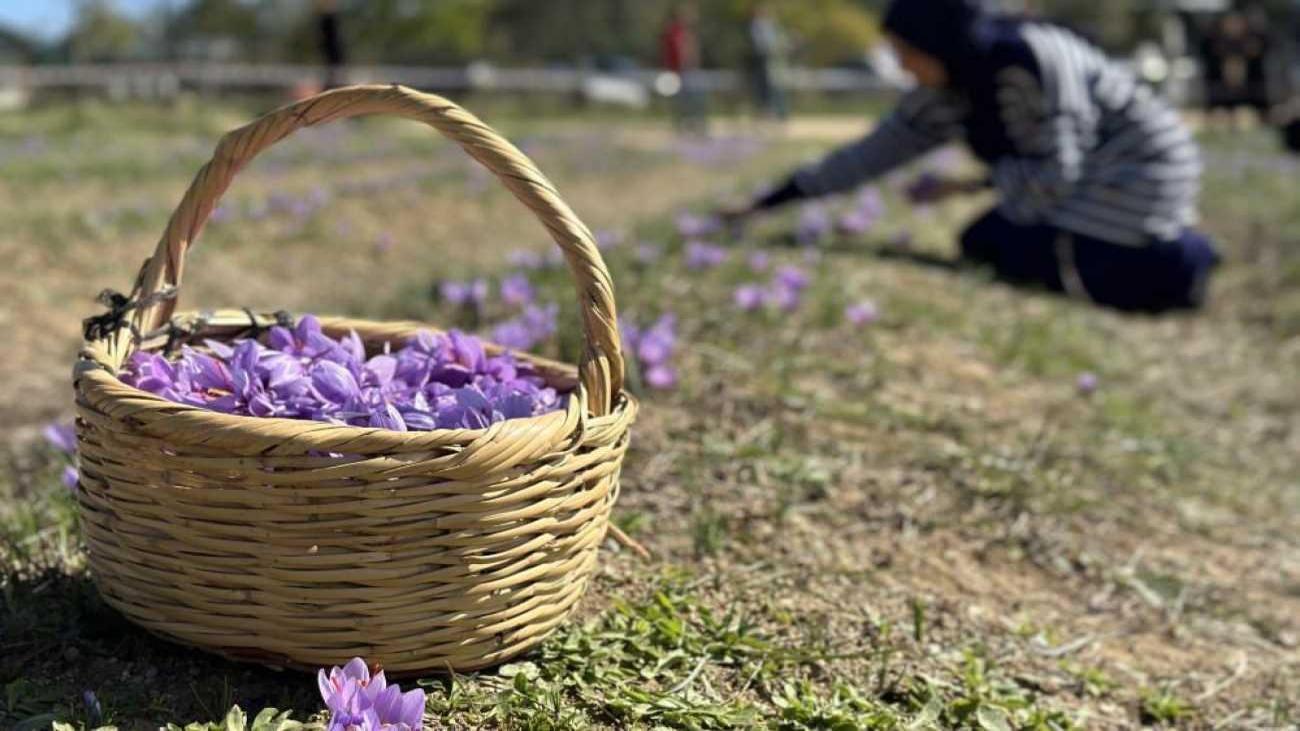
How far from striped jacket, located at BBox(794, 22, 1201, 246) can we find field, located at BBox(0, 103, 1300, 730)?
0.37 metres

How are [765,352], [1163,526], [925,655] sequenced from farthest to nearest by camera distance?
[765,352]
[1163,526]
[925,655]

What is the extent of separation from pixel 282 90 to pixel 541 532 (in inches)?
947

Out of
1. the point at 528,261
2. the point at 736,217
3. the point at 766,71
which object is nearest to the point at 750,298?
the point at 528,261

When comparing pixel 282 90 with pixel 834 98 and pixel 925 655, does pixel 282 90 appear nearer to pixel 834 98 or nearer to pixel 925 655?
pixel 834 98

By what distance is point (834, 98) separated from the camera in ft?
91.3

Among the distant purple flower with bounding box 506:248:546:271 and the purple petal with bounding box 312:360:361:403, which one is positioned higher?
the purple petal with bounding box 312:360:361:403

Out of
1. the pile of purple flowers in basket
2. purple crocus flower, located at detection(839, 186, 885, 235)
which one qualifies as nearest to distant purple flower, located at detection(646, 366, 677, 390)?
the pile of purple flowers in basket

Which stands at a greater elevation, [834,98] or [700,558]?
[700,558]

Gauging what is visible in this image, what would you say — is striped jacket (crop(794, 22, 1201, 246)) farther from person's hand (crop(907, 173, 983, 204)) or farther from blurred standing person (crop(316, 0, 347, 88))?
blurred standing person (crop(316, 0, 347, 88))

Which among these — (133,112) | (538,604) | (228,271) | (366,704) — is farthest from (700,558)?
(133,112)

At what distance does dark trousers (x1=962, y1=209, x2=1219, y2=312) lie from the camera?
5.29 m

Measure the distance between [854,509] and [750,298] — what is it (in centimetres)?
98

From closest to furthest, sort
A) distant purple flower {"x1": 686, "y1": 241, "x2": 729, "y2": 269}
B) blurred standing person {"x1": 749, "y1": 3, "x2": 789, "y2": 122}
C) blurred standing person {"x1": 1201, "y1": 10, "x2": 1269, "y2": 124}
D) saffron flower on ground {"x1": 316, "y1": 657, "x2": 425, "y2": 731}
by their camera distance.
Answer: saffron flower on ground {"x1": 316, "y1": 657, "x2": 425, "y2": 731} → distant purple flower {"x1": 686, "y1": 241, "x2": 729, "y2": 269} → blurred standing person {"x1": 1201, "y1": 10, "x2": 1269, "y2": 124} → blurred standing person {"x1": 749, "y1": 3, "x2": 789, "y2": 122}

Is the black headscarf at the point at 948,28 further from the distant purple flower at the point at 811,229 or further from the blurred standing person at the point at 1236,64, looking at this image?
the blurred standing person at the point at 1236,64
